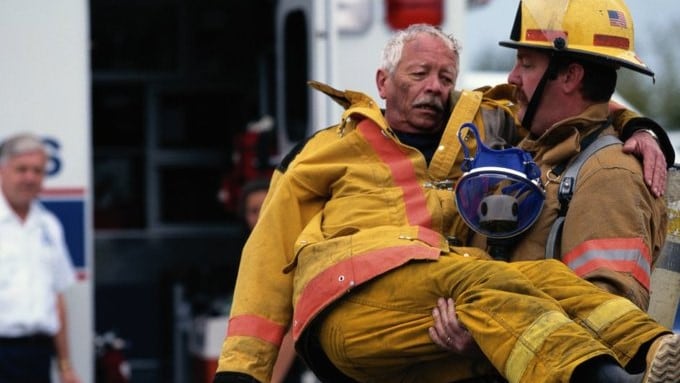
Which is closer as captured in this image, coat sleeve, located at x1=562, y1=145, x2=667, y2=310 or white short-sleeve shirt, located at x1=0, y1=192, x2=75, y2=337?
coat sleeve, located at x1=562, y1=145, x2=667, y2=310

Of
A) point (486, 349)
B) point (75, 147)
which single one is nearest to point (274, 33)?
point (75, 147)

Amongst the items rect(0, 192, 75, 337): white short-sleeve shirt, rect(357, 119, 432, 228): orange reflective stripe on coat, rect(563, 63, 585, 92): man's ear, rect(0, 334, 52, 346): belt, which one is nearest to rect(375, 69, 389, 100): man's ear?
rect(357, 119, 432, 228): orange reflective stripe on coat

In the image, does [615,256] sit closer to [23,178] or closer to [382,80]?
[382,80]

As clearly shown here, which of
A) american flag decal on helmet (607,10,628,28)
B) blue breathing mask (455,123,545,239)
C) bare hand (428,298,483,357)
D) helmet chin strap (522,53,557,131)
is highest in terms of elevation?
american flag decal on helmet (607,10,628,28)

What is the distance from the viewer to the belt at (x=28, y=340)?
6168 millimetres

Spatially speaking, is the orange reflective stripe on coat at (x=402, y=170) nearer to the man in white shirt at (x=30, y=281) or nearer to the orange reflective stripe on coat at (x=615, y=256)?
the orange reflective stripe on coat at (x=615, y=256)

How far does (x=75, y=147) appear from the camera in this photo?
6090 mm

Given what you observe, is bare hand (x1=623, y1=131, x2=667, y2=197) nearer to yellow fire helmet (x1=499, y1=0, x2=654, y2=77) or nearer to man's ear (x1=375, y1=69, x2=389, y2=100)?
yellow fire helmet (x1=499, y1=0, x2=654, y2=77)

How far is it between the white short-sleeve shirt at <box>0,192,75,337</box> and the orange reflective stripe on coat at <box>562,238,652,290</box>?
2.96 metres

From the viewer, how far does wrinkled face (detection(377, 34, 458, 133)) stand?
13.1ft

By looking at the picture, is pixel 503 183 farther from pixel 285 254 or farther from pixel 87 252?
pixel 87 252

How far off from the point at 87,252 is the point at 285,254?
2.38 metres

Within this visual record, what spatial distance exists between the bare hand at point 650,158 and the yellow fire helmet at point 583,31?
158 mm

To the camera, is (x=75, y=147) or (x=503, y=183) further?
(x=75, y=147)
